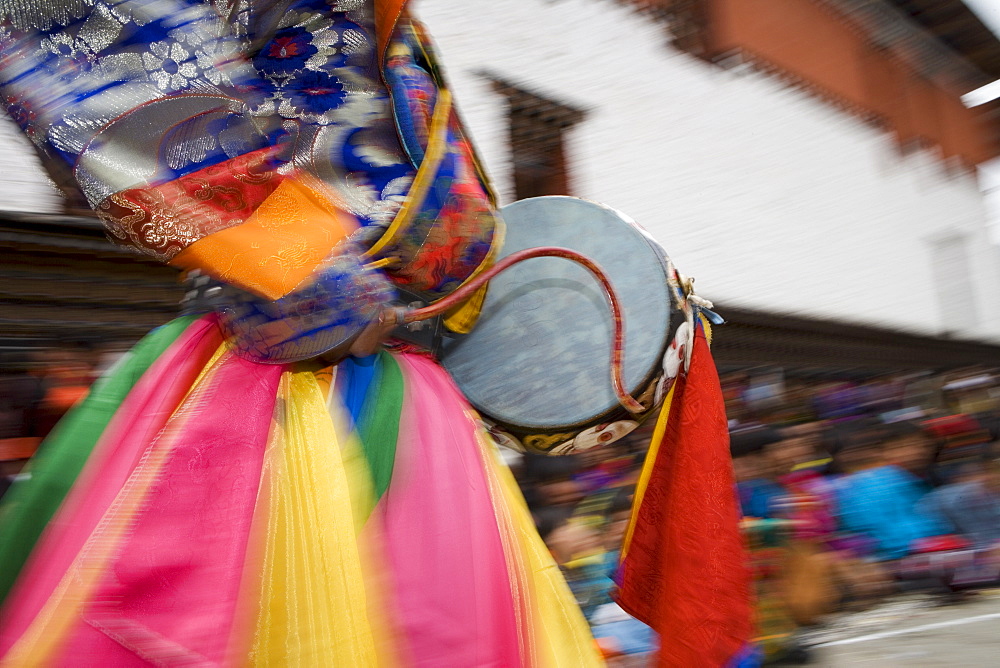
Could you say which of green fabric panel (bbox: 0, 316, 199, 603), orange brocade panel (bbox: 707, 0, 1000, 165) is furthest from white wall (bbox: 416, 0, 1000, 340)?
green fabric panel (bbox: 0, 316, 199, 603)

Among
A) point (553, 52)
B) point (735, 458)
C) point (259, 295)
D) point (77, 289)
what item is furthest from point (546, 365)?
point (553, 52)

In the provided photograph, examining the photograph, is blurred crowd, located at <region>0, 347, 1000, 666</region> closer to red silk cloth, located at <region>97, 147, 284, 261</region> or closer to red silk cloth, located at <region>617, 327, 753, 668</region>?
red silk cloth, located at <region>617, 327, 753, 668</region>

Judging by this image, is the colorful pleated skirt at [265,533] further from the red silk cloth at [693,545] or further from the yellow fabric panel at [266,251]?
the red silk cloth at [693,545]

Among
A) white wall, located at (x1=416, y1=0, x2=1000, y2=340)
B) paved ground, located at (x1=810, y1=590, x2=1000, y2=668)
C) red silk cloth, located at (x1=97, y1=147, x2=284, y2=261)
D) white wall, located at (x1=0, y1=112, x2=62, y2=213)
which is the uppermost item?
red silk cloth, located at (x1=97, y1=147, x2=284, y2=261)

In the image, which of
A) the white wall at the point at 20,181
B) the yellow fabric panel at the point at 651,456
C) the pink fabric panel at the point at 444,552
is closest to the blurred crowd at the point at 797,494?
the white wall at the point at 20,181

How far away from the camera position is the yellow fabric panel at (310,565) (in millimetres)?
854

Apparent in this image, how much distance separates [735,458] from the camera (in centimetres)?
403

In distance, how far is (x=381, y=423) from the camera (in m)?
1.03

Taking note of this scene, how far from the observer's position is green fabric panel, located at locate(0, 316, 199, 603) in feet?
3.01

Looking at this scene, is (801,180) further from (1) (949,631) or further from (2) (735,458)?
(1) (949,631)

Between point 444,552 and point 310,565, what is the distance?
0.13m

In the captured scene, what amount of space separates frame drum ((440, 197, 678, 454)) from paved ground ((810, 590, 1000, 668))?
2.55m

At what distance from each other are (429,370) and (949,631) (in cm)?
362

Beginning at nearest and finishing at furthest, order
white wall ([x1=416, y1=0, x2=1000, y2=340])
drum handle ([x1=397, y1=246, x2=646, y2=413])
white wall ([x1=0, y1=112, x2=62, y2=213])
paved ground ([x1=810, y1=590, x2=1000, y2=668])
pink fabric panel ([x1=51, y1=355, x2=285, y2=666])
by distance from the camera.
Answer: pink fabric panel ([x1=51, y1=355, x2=285, y2=666]) < drum handle ([x1=397, y1=246, x2=646, y2=413]) < white wall ([x1=0, y1=112, x2=62, y2=213]) < paved ground ([x1=810, y1=590, x2=1000, y2=668]) < white wall ([x1=416, y1=0, x2=1000, y2=340])
